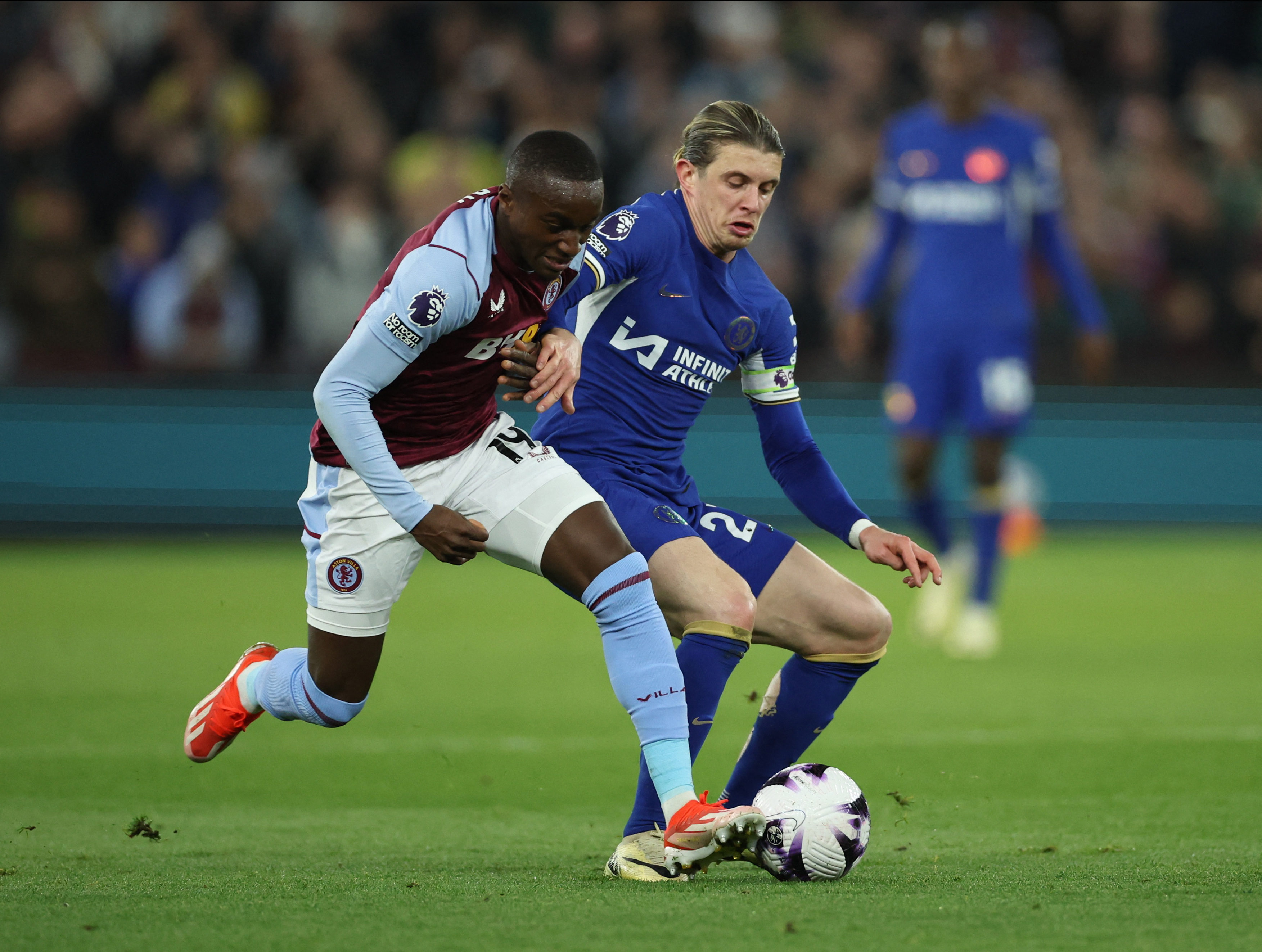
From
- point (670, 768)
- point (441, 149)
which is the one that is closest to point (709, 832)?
point (670, 768)

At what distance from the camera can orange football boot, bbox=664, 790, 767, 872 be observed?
A: 3809 mm

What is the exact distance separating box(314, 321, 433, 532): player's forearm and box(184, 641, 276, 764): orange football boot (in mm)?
1191

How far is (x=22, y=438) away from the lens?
453 inches

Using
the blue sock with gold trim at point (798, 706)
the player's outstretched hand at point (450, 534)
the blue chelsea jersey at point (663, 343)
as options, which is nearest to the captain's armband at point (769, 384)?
the blue chelsea jersey at point (663, 343)

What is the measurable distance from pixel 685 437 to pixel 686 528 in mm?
280

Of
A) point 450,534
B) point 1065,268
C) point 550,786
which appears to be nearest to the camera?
point 450,534

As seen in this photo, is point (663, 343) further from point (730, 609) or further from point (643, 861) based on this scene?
point (643, 861)

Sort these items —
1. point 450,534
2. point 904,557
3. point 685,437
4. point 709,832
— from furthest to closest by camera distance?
point 685,437 < point 904,557 < point 450,534 < point 709,832

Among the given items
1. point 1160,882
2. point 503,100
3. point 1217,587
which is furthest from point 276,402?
point 1160,882

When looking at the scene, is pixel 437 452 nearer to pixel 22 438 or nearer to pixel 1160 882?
pixel 1160 882

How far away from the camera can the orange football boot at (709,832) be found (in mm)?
3809

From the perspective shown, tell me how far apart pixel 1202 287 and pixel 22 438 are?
9.49 m

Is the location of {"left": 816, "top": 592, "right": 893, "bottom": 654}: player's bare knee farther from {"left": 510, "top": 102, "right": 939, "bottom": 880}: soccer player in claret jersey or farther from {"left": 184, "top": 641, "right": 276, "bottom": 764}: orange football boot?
{"left": 184, "top": 641, "right": 276, "bottom": 764}: orange football boot

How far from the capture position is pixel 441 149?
1304 cm
